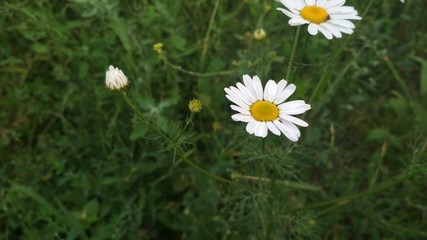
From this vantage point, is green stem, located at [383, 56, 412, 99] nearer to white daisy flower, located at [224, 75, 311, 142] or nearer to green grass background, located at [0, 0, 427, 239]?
green grass background, located at [0, 0, 427, 239]

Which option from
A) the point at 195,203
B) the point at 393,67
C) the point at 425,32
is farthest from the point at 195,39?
the point at 425,32

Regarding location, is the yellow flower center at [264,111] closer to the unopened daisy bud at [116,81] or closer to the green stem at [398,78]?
the unopened daisy bud at [116,81]

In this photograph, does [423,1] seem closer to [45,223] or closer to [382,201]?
[382,201]

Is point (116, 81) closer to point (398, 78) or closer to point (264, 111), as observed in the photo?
point (264, 111)

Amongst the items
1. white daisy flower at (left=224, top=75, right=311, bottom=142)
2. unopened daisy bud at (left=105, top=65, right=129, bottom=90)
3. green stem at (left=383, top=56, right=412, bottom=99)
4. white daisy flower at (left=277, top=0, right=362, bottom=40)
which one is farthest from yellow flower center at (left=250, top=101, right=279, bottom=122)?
green stem at (left=383, top=56, right=412, bottom=99)

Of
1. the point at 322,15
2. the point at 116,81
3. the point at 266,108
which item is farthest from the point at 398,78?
the point at 116,81

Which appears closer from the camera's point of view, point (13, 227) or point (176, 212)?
point (13, 227)

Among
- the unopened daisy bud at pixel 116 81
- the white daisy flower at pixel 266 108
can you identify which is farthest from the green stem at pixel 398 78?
the unopened daisy bud at pixel 116 81
